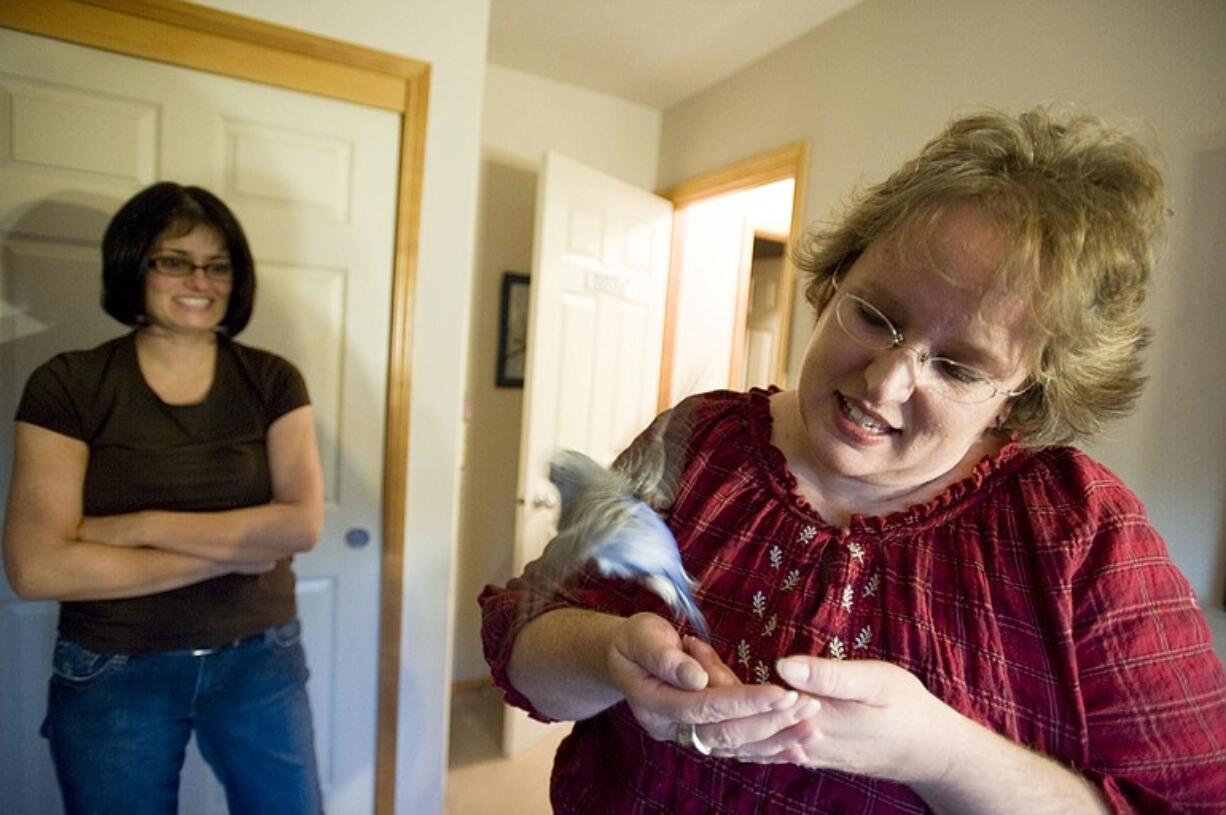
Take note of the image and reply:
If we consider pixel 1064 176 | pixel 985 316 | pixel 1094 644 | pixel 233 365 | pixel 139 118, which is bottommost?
pixel 1094 644

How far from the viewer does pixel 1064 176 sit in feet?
1.51

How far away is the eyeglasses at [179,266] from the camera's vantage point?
1.06 meters

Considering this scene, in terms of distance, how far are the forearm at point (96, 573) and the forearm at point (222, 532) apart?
0.02 meters

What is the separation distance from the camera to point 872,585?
0.50 metres

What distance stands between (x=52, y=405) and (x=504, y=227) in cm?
83

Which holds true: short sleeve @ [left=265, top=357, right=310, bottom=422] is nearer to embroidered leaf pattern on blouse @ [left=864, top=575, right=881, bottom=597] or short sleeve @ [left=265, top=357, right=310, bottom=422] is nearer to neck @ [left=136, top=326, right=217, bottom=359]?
neck @ [left=136, top=326, right=217, bottom=359]

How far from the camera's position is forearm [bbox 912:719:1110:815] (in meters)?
0.41

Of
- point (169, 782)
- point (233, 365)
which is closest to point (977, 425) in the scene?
point (233, 365)

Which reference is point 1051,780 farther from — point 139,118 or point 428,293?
point 139,118

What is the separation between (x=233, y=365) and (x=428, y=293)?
1.40ft

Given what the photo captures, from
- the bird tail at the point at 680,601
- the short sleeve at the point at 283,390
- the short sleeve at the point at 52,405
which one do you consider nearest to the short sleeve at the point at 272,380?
the short sleeve at the point at 283,390

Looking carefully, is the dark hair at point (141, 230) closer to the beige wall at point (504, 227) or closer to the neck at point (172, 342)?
the neck at point (172, 342)

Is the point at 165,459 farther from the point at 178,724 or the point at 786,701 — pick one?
the point at 786,701

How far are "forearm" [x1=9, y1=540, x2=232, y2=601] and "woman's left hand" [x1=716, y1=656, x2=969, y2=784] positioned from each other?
3.27 feet
